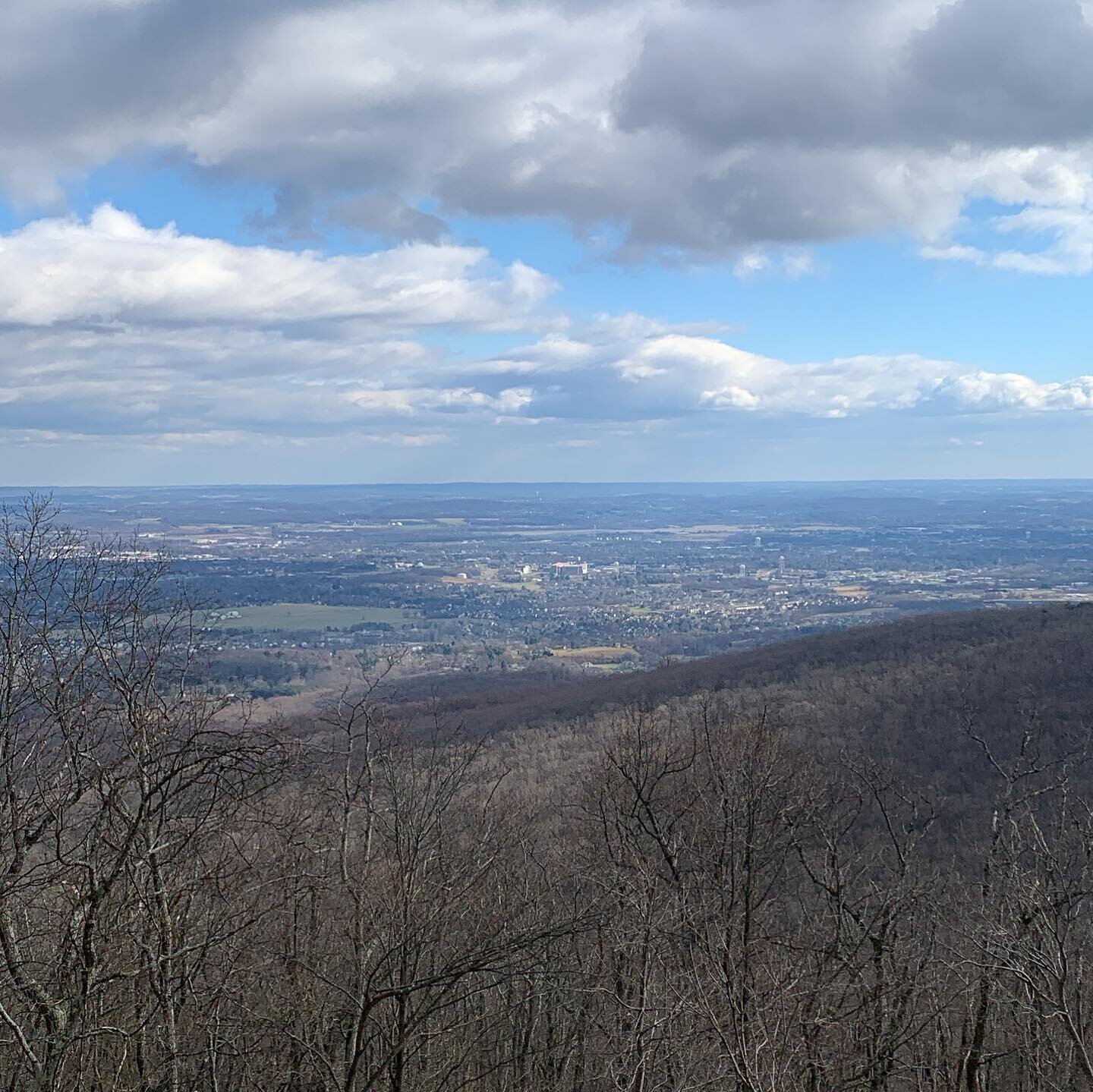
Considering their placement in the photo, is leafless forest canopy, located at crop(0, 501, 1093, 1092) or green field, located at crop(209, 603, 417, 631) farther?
green field, located at crop(209, 603, 417, 631)

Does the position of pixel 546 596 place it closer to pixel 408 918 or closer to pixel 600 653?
pixel 600 653

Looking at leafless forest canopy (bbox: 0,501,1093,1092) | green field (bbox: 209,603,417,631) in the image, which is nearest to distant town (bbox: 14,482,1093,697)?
green field (bbox: 209,603,417,631)

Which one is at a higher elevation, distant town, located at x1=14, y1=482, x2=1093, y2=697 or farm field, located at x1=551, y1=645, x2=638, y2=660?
distant town, located at x1=14, y1=482, x2=1093, y2=697

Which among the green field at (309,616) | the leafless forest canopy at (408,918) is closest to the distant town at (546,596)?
the green field at (309,616)

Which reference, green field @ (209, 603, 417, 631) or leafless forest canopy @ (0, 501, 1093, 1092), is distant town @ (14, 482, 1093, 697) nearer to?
green field @ (209, 603, 417, 631)

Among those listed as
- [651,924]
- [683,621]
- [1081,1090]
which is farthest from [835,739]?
[683,621]
